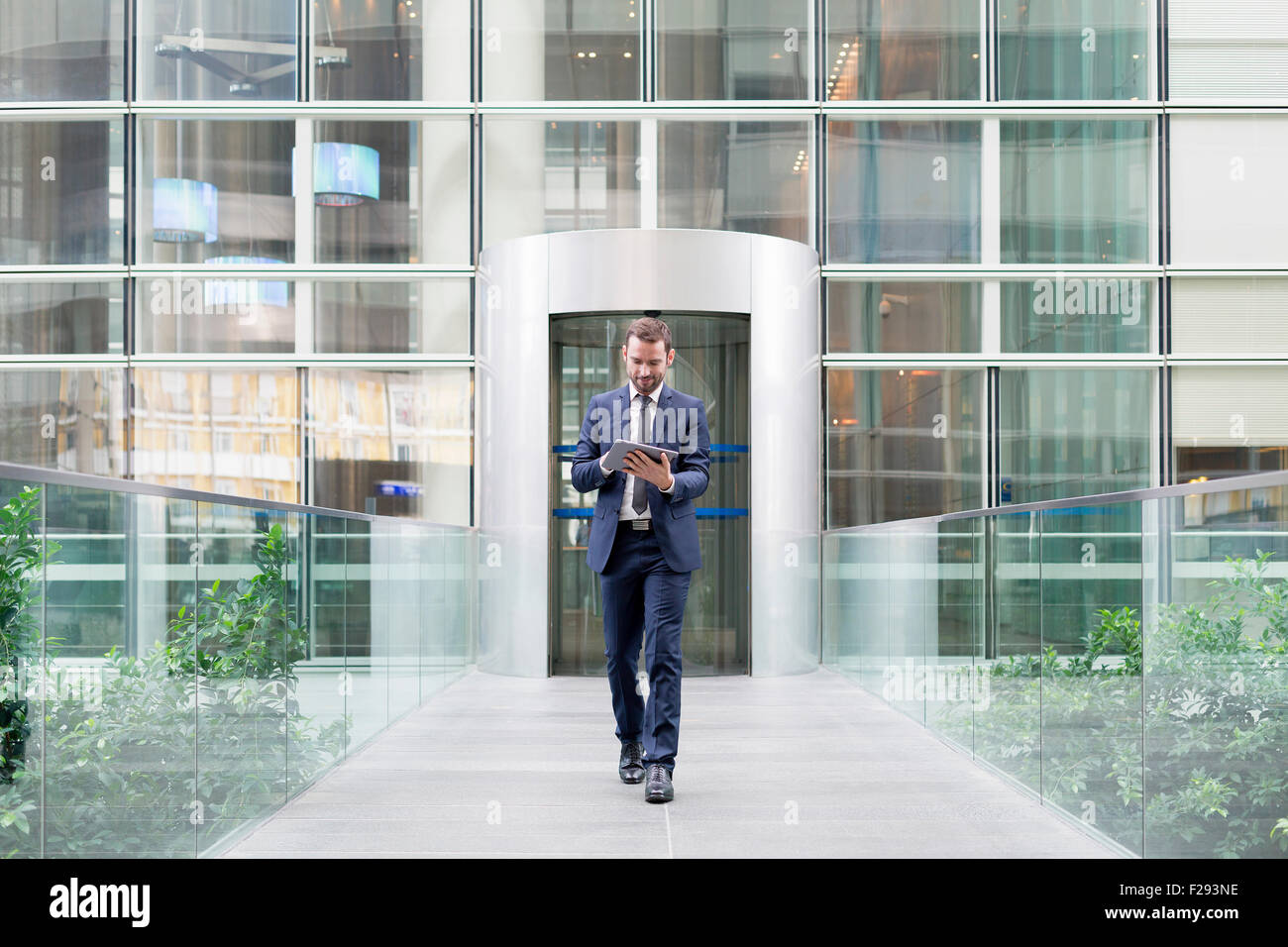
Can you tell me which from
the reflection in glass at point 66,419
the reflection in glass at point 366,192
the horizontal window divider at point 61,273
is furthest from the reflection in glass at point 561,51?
the reflection in glass at point 66,419

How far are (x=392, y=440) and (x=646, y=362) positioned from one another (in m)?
7.42

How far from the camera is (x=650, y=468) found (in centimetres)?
464

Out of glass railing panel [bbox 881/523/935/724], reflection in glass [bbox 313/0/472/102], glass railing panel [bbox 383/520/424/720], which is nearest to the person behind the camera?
glass railing panel [bbox 383/520/424/720]

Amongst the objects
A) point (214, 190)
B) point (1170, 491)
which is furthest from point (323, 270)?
point (1170, 491)

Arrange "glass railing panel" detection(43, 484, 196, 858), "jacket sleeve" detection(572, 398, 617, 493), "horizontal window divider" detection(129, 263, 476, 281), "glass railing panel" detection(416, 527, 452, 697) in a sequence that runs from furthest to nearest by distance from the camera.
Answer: "horizontal window divider" detection(129, 263, 476, 281) < "glass railing panel" detection(416, 527, 452, 697) < "jacket sleeve" detection(572, 398, 617, 493) < "glass railing panel" detection(43, 484, 196, 858)

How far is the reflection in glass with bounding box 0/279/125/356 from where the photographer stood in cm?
1202

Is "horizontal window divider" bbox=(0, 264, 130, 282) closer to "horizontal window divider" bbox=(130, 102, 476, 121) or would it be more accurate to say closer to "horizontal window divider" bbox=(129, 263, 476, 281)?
"horizontal window divider" bbox=(129, 263, 476, 281)

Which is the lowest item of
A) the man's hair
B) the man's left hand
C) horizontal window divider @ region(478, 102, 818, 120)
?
the man's left hand

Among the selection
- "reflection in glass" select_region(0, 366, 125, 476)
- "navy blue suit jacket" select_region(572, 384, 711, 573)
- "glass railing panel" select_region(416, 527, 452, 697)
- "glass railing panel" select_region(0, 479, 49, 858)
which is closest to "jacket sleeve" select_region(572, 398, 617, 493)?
"navy blue suit jacket" select_region(572, 384, 711, 573)

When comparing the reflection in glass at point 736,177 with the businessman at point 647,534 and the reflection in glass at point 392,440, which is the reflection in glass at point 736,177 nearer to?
the reflection in glass at point 392,440

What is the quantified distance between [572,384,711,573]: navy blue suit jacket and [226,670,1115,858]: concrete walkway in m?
0.96

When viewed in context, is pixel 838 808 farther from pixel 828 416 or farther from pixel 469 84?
pixel 469 84

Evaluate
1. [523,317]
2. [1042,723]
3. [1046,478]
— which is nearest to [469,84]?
[523,317]
